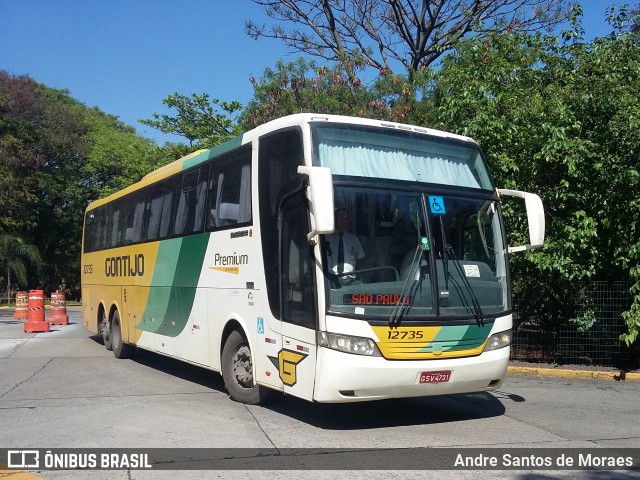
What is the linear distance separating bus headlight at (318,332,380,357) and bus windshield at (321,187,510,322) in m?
0.26

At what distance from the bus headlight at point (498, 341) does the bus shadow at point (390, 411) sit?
1.04 m

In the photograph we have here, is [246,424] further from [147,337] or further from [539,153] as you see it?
[539,153]

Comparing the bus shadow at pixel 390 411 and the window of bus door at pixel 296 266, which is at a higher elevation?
the window of bus door at pixel 296 266

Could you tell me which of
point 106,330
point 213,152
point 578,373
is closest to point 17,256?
point 106,330

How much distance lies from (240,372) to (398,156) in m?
3.50

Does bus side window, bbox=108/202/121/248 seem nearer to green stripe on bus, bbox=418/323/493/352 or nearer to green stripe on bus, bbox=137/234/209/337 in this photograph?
green stripe on bus, bbox=137/234/209/337

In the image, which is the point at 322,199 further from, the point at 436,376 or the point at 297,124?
the point at 436,376

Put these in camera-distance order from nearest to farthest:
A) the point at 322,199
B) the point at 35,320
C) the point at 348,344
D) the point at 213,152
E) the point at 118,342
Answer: the point at 322,199 → the point at 348,344 → the point at 213,152 → the point at 118,342 → the point at 35,320

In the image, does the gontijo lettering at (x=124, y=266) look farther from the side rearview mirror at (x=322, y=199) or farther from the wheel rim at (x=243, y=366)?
the side rearview mirror at (x=322, y=199)

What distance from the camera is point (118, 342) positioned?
14195 millimetres

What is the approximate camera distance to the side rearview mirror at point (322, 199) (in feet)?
21.5

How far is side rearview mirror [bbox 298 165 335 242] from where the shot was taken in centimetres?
656

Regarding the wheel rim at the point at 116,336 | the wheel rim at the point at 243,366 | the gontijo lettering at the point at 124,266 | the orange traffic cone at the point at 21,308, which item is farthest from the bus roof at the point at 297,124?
the orange traffic cone at the point at 21,308

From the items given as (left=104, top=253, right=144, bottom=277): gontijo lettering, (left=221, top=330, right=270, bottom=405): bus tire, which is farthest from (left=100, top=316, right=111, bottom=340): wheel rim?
(left=221, top=330, right=270, bottom=405): bus tire
